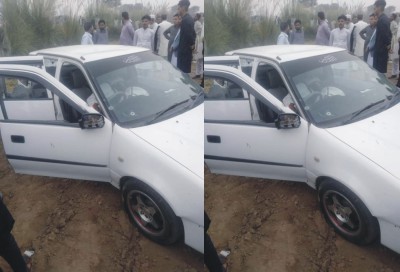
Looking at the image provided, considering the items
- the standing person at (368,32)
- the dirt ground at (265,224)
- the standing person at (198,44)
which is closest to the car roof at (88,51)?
the standing person at (198,44)

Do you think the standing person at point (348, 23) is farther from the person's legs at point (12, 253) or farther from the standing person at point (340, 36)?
the person's legs at point (12, 253)

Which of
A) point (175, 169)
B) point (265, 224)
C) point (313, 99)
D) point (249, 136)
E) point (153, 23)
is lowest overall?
point (265, 224)

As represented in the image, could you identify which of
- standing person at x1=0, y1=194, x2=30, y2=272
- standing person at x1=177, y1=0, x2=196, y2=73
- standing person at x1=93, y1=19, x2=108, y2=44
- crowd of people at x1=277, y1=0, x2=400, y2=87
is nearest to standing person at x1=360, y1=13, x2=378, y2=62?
crowd of people at x1=277, y1=0, x2=400, y2=87

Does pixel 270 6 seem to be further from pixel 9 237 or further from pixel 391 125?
pixel 9 237

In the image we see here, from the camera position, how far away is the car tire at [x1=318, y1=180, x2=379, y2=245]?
1254 millimetres

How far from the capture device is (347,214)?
1.29 metres

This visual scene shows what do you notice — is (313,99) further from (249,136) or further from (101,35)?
(101,35)

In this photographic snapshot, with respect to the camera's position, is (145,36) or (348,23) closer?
(348,23)

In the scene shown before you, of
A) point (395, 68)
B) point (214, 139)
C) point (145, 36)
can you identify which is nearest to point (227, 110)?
point (214, 139)

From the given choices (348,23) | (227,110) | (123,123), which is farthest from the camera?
(123,123)

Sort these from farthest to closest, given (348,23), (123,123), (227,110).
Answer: (123,123), (227,110), (348,23)

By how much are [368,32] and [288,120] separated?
0.42 meters

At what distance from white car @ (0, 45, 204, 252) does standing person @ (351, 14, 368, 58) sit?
22.4 inches

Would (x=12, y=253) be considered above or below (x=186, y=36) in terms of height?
below
